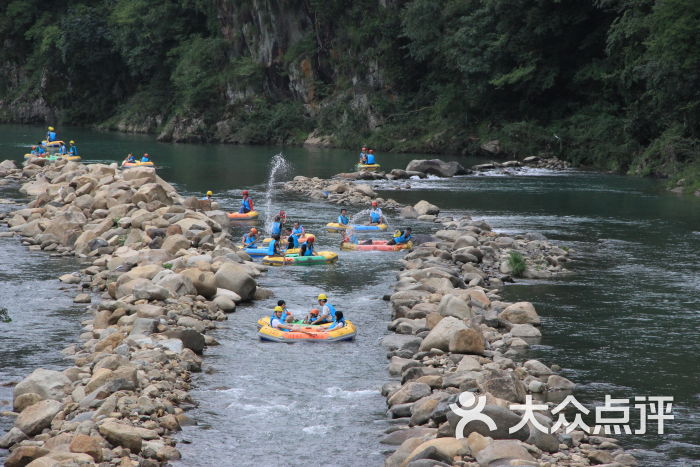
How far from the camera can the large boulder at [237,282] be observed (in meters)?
22.6

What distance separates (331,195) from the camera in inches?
1636

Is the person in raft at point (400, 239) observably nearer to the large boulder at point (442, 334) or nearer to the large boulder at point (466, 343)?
the large boulder at point (442, 334)

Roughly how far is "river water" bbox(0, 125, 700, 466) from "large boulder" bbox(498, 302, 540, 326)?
17.6 inches

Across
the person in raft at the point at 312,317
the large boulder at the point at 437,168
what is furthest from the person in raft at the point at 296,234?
the large boulder at the point at 437,168

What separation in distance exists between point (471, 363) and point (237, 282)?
766cm

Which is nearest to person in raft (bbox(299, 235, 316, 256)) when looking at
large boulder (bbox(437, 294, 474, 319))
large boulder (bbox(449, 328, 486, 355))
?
large boulder (bbox(437, 294, 474, 319))

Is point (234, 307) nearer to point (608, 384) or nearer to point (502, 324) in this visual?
point (502, 324)

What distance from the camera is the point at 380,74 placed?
223 ft

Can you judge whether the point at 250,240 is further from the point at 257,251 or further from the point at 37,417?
the point at 37,417

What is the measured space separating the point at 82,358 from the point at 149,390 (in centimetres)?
265

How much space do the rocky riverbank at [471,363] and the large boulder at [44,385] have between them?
5395mm

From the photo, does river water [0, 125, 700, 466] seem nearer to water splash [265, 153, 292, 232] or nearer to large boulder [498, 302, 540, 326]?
Answer: large boulder [498, 302, 540, 326]

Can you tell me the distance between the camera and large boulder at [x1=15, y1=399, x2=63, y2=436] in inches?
556

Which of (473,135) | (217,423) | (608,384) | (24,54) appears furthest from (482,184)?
(24,54)
